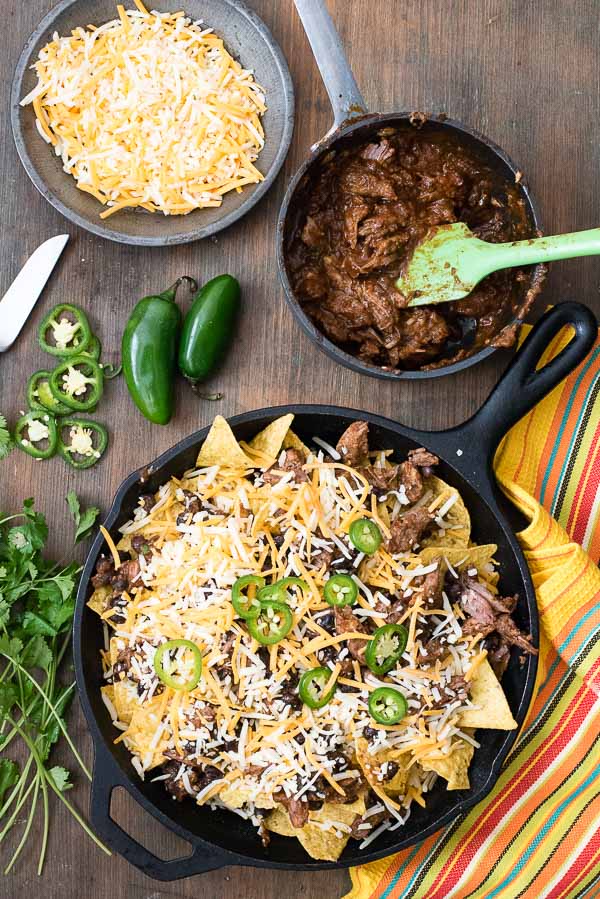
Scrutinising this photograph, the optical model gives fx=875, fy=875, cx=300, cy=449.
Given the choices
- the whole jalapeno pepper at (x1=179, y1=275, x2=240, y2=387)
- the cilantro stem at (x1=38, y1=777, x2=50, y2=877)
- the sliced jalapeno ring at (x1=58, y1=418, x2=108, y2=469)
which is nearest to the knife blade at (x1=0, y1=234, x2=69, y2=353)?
the sliced jalapeno ring at (x1=58, y1=418, x2=108, y2=469)

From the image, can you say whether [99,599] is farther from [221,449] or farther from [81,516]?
[221,449]

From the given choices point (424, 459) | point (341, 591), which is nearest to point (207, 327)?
point (424, 459)

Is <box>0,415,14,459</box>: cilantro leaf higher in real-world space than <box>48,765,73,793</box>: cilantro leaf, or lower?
higher

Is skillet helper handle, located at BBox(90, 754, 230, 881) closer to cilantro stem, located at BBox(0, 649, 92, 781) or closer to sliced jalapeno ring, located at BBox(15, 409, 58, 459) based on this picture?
cilantro stem, located at BBox(0, 649, 92, 781)

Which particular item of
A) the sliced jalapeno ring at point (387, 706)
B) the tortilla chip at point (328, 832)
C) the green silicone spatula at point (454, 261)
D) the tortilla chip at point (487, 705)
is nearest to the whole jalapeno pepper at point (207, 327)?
the green silicone spatula at point (454, 261)

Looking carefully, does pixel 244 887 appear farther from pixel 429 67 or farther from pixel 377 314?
pixel 429 67

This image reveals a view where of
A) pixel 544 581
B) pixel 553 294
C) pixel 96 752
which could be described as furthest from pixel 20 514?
pixel 553 294

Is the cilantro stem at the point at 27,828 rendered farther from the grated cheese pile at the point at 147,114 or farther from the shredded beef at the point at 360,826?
the grated cheese pile at the point at 147,114
